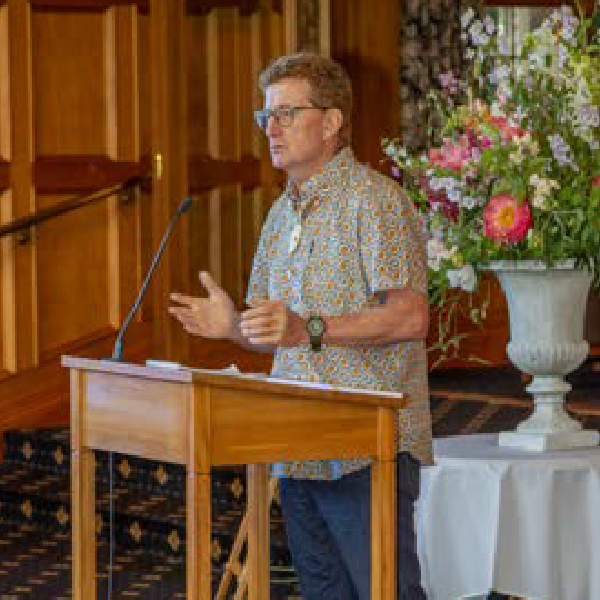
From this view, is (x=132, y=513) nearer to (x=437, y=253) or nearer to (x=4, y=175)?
(x=4, y=175)

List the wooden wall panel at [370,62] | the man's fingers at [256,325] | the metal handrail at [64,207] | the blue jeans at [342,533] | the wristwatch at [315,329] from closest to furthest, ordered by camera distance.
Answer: the man's fingers at [256,325], the wristwatch at [315,329], the blue jeans at [342,533], the metal handrail at [64,207], the wooden wall panel at [370,62]

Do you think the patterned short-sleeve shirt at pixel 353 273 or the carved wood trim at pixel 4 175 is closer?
the patterned short-sleeve shirt at pixel 353 273

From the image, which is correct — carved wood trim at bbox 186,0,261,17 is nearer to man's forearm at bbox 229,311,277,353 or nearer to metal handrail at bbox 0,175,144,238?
metal handrail at bbox 0,175,144,238

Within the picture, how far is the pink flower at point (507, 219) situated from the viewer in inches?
153

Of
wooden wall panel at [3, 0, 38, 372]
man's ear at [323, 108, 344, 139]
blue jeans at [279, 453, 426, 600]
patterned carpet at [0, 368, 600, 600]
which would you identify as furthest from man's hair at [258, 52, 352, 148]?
wooden wall panel at [3, 0, 38, 372]

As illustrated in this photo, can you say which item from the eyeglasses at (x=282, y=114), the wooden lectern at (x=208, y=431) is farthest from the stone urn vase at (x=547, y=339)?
the wooden lectern at (x=208, y=431)

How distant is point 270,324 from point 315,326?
14cm

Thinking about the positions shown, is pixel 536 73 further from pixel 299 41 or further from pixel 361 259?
pixel 299 41

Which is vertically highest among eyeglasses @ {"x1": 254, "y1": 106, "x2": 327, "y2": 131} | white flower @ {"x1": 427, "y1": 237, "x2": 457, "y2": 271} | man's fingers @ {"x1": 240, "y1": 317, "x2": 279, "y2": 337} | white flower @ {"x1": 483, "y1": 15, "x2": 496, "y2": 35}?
white flower @ {"x1": 483, "y1": 15, "x2": 496, "y2": 35}

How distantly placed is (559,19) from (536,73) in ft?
0.46

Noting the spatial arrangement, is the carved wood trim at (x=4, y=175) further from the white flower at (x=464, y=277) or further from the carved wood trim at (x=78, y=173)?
the white flower at (x=464, y=277)

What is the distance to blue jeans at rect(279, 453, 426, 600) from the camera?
3305 millimetres

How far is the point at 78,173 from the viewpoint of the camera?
23.7 ft

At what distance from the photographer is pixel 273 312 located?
10.2 feet
